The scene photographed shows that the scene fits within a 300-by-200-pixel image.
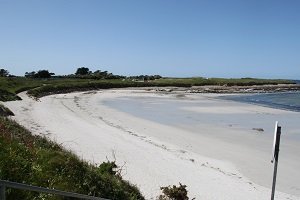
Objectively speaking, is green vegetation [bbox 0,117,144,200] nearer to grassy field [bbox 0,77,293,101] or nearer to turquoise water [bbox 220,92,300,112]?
grassy field [bbox 0,77,293,101]

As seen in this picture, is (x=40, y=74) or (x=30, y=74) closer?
(x=40, y=74)

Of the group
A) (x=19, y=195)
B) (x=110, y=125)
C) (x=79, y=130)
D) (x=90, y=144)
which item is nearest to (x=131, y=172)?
(x=90, y=144)

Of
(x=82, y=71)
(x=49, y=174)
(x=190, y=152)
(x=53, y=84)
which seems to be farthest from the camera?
(x=82, y=71)

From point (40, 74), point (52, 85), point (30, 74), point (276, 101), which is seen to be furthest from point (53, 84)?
point (276, 101)

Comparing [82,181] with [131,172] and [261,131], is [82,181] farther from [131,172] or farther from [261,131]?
[261,131]

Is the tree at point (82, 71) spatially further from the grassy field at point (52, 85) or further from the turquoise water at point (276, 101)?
the turquoise water at point (276, 101)

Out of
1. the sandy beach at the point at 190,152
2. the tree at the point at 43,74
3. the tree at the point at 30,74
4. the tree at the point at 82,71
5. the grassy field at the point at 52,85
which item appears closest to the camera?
the sandy beach at the point at 190,152

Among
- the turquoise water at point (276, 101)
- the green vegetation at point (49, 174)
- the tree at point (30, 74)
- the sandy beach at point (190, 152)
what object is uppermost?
the green vegetation at point (49, 174)

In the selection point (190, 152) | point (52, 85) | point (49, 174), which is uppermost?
point (49, 174)

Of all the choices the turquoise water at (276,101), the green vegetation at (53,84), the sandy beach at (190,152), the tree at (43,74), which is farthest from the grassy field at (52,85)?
the turquoise water at (276,101)

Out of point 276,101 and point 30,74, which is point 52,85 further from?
point 30,74

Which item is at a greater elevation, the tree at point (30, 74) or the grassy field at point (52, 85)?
the tree at point (30, 74)

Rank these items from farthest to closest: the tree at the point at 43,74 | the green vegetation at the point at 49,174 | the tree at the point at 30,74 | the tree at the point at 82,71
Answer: the tree at the point at 82,71, the tree at the point at 30,74, the tree at the point at 43,74, the green vegetation at the point at 49,174

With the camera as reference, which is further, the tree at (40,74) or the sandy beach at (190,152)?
the tree at (40,74)
